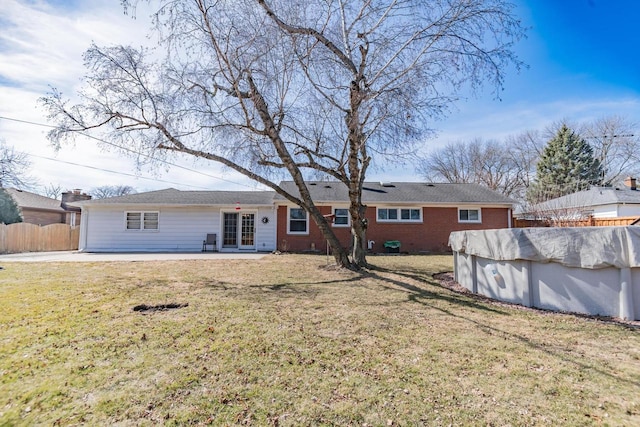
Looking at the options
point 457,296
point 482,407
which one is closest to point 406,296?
point 457,296

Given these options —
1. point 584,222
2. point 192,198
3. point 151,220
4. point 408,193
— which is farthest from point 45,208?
point 584,222

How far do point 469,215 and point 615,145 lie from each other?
21517 millimetres

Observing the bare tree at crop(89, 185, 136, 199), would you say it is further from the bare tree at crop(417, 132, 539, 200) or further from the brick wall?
the bare tree at crop(417, 132, 539, 200)

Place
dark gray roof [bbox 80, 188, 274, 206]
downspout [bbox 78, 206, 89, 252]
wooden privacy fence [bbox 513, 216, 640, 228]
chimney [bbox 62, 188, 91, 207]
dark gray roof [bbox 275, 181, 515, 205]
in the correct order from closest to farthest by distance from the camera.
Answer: wooden privacy fence [bbox 513, 216, 640, 228] → dark gray roof [bbox 80, 188, 274, 206] → downspout [bbox 78, 206, 89, 252] → dark gray roof [bbox 275, 181, 515, 205] → chimney [bbox 62, 188, 91, 207]

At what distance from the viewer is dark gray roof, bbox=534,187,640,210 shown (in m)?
17.1

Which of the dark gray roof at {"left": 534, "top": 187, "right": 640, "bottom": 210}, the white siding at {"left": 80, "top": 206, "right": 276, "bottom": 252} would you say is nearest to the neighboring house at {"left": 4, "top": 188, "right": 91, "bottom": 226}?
the white siding at {"left": 80, "top": 206, "right": 276, "bottom": 252}

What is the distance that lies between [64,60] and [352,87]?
24.8ft

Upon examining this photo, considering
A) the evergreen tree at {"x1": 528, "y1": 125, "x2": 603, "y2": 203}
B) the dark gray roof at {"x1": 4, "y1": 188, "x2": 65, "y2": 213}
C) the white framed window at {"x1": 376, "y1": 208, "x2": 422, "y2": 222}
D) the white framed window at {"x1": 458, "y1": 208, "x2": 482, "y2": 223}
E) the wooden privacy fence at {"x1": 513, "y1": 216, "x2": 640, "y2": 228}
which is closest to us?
the wooden privacy fence at {"x1": 513, "y1": 216, "x2": 640, "y2": 228}

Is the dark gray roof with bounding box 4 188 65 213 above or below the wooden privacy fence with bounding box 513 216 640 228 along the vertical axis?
above

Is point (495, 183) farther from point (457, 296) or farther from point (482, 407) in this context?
point (482, 407)

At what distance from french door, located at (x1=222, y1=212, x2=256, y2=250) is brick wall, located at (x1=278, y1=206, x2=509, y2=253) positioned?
1503 mm

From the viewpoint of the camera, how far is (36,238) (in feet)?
53.6

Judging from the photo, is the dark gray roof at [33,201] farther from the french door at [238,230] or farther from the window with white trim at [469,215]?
the window with white trim at [469,215]

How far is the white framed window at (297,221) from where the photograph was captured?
624 inches
